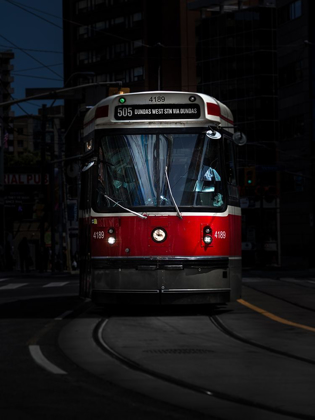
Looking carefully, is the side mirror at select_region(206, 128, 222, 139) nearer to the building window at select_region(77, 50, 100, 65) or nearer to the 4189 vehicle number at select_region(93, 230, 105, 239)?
the 4189 vehicle number at select_region(93, 230, 105, 239)

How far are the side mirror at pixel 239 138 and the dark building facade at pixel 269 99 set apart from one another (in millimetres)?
38979

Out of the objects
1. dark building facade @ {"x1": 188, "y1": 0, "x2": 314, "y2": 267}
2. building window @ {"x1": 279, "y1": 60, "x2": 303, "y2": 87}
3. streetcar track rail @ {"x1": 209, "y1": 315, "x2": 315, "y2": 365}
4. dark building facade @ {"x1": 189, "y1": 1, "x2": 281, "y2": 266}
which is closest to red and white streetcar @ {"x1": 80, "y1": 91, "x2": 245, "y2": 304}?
streetcar track rail @ {"x1": 209, "y1": 315, "x2": 315, "y2": 365}

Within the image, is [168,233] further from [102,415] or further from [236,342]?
[102,415]

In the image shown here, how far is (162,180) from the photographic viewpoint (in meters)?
16.8

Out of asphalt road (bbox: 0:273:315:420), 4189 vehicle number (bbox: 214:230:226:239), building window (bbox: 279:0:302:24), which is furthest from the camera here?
building window (bbox: 279:0:302:24)

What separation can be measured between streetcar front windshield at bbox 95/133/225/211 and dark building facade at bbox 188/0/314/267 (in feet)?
131

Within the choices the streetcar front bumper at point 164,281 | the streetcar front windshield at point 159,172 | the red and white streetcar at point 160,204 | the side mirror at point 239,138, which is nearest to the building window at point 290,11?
the side mirror at point 239,138

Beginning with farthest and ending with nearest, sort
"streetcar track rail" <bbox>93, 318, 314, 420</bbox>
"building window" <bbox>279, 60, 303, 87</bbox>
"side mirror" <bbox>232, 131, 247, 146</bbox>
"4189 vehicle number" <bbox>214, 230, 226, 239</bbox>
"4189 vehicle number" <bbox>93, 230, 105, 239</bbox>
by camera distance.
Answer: "building window" <bbox>279, 60, 303, 87</bbox> → "side mirror" <bbox>232, 131, 247, 146</bbox> → "4189 vehicle number" <bbox>93, 230, 105, 239</bbox> → "4189 vehicle number" <bbox>214, 230, 226, 239</bbox> → "streetcar track rail" <bbox>93, 318, 314, 420</bbox>

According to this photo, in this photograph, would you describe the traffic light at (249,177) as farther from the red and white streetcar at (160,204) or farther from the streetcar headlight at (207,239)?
the streetcar headlight at (207,239)

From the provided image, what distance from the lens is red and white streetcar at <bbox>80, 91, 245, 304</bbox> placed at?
54.6 feet

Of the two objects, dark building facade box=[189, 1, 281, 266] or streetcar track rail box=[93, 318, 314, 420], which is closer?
streetcar track rail box=[93, 318, 314, 420]

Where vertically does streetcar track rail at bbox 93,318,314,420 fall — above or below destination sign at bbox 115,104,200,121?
below

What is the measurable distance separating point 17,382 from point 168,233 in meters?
7.37

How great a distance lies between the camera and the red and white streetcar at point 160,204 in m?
16.6
